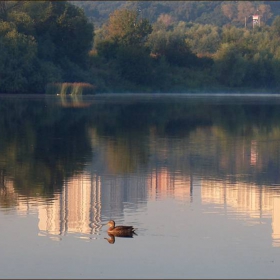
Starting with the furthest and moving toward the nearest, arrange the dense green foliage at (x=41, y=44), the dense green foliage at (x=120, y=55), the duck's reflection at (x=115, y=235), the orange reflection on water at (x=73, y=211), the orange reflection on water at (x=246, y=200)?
the dense green foliage at (x=120, y=55) → the dense green foliage at (x=41, y=44) → the orange reflection on water at (x=246, y=200) → the orange reflection on water at (x=73, y=211) → the duck's reflection at (x=115, y=235)

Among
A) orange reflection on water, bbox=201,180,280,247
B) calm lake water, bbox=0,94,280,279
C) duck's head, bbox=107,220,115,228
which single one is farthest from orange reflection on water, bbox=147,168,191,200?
duck's head, bbox=107,220,115,228

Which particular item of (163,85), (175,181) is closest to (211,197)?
(175,181)

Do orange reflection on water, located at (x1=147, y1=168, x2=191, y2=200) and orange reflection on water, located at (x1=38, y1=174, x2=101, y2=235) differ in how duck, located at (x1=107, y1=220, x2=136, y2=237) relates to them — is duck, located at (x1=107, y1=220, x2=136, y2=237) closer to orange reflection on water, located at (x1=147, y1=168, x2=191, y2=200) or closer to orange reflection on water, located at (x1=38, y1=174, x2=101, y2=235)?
orange reflection on water, located at (x1=38, y1=174, x2=101, y2=235)

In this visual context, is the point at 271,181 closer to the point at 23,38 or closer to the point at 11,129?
the point at 11,129

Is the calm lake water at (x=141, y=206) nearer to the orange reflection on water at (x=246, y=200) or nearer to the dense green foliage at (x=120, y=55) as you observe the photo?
the orange reflection on water at (x=246, y=200)

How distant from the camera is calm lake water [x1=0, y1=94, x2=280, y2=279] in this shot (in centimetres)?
941

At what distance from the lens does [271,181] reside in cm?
1523

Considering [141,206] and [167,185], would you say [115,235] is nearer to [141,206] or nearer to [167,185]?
[141,206]

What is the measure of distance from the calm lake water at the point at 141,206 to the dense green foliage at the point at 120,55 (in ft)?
137

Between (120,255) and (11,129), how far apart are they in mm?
17321

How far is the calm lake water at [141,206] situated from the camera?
941cm

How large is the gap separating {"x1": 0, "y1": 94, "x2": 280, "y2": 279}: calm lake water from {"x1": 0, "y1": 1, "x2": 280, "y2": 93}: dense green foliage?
4177cm

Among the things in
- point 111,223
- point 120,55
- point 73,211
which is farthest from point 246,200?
point 120,55

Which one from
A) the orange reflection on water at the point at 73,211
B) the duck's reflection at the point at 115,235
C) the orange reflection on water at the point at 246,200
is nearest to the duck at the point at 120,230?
the duck's reflection at the point at 115,235
